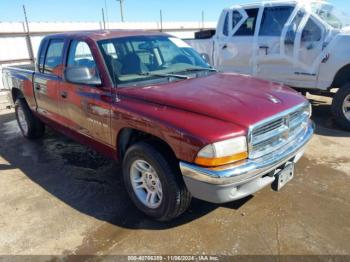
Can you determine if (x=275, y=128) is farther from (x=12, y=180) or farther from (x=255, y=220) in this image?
(x=12, y=180)

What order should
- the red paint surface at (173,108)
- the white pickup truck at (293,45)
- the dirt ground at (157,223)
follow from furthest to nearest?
the white pickup truck at (293,45) < the dirt ground at (157,223) < the red paint surface at (173,108)

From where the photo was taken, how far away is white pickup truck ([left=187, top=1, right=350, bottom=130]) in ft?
18.9

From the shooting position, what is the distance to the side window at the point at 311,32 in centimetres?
596

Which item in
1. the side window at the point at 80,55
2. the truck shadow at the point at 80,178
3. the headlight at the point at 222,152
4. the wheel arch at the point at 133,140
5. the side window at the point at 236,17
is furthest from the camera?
the side window at the point at 236,17

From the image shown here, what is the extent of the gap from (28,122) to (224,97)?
161 inches

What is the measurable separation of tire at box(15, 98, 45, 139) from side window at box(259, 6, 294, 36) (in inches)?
183

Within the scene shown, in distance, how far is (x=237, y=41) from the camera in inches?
284

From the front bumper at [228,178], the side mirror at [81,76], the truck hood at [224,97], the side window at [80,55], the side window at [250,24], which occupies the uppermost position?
the side window at [250,24]

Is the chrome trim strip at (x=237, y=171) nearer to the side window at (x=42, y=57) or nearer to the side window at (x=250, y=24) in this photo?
the side window at (x=42, y=57)

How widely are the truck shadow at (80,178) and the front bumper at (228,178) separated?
A: 0.71 meters

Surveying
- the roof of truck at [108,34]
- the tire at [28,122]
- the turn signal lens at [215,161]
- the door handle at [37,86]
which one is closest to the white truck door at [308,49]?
the roof of truck at [108,34]

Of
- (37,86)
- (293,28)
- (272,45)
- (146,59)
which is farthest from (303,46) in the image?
(37,86)

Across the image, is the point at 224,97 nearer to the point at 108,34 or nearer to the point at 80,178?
the point at 108,34

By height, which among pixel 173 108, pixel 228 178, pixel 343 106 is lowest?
pixel 343 106
